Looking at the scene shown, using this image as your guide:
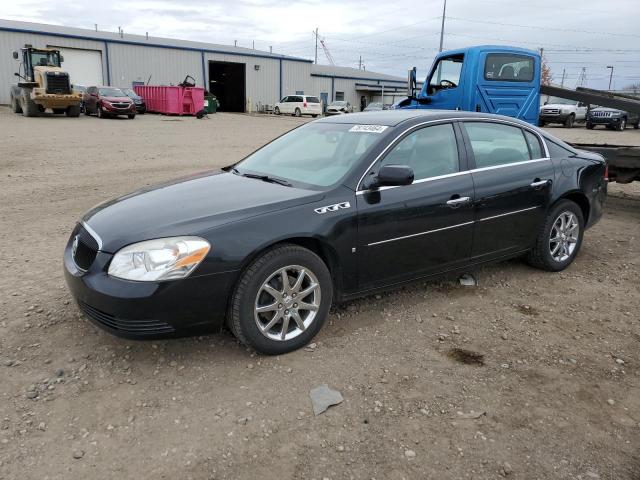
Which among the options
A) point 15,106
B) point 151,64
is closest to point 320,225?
point 15,106

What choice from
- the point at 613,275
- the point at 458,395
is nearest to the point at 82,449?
the point at 458,395

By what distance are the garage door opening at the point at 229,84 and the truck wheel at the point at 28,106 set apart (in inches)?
854

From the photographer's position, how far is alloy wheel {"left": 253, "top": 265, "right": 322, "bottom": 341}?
331cm

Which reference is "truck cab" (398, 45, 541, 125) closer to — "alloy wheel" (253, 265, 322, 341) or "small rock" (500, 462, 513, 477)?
"alloy wheel" (253, 265, 322, 341)

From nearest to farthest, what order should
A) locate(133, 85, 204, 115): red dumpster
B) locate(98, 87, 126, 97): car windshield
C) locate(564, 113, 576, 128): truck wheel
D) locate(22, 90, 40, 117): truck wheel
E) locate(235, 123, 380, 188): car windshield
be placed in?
1. locate(235, 123, 380, 188): car windshield
2. locate(22, 90, 40, 117): truck wheel
3. locate(98, 87, 126, 97): car windshield
4. locate(564, 113, 576, 128): truck wheel
5. locate(133, 85, 204, 115): red dumpster

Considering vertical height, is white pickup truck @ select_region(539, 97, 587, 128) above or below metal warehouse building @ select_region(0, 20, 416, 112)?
below

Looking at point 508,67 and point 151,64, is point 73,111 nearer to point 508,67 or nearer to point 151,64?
point 151,64

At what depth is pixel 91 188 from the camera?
8766mm

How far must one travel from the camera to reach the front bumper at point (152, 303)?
2986 mm

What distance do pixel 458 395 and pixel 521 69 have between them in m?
8.79

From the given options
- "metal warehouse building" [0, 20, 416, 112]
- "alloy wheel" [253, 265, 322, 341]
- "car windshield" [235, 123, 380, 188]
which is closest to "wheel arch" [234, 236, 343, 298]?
"alloy wheel" [253, 265, 322, 341]

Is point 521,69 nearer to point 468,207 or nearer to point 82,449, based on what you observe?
point 468,207

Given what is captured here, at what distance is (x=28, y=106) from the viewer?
2456cm

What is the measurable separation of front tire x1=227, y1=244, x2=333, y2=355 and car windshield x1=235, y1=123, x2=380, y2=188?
641 mm
